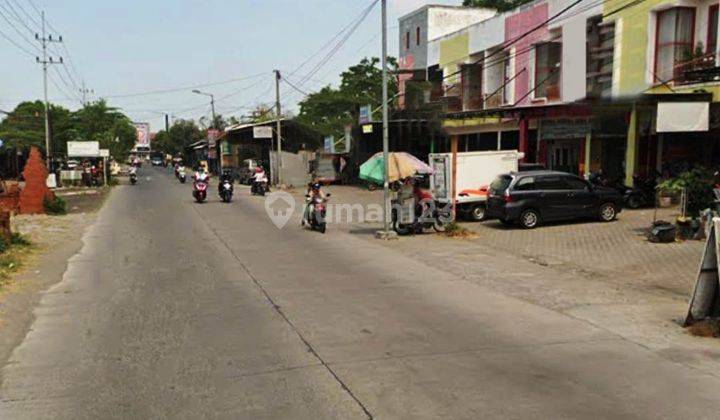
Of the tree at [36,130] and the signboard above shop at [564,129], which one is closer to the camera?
the signboard above shop at [564,129]

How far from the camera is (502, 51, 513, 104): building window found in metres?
33.0

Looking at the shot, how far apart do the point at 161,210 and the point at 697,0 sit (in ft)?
67.5

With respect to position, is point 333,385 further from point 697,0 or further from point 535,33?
point 535,33

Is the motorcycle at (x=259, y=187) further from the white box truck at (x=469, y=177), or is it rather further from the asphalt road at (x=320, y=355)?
the asphalt road at (x=320, y=355)

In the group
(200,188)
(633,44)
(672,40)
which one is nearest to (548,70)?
(633,44)

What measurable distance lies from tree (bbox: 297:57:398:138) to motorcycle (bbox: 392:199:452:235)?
1446 inches

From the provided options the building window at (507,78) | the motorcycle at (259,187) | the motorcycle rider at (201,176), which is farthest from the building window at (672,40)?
the motorcycle at (259,187)

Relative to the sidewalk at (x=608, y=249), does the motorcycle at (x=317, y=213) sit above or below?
above

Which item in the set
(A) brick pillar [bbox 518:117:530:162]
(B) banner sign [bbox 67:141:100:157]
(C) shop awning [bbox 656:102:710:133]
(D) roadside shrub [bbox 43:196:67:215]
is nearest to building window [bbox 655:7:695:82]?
(C) shop awning [bbox 656:102:710:133]

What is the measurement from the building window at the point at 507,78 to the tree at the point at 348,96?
21.8 m

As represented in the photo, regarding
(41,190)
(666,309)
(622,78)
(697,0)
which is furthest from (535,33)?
(666,309)

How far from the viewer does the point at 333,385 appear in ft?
18.9

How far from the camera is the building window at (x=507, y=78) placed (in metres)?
33.0

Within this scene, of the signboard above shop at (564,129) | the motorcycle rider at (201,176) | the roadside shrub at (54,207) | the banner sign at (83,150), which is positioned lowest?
the roadside shrub at (54,207)
